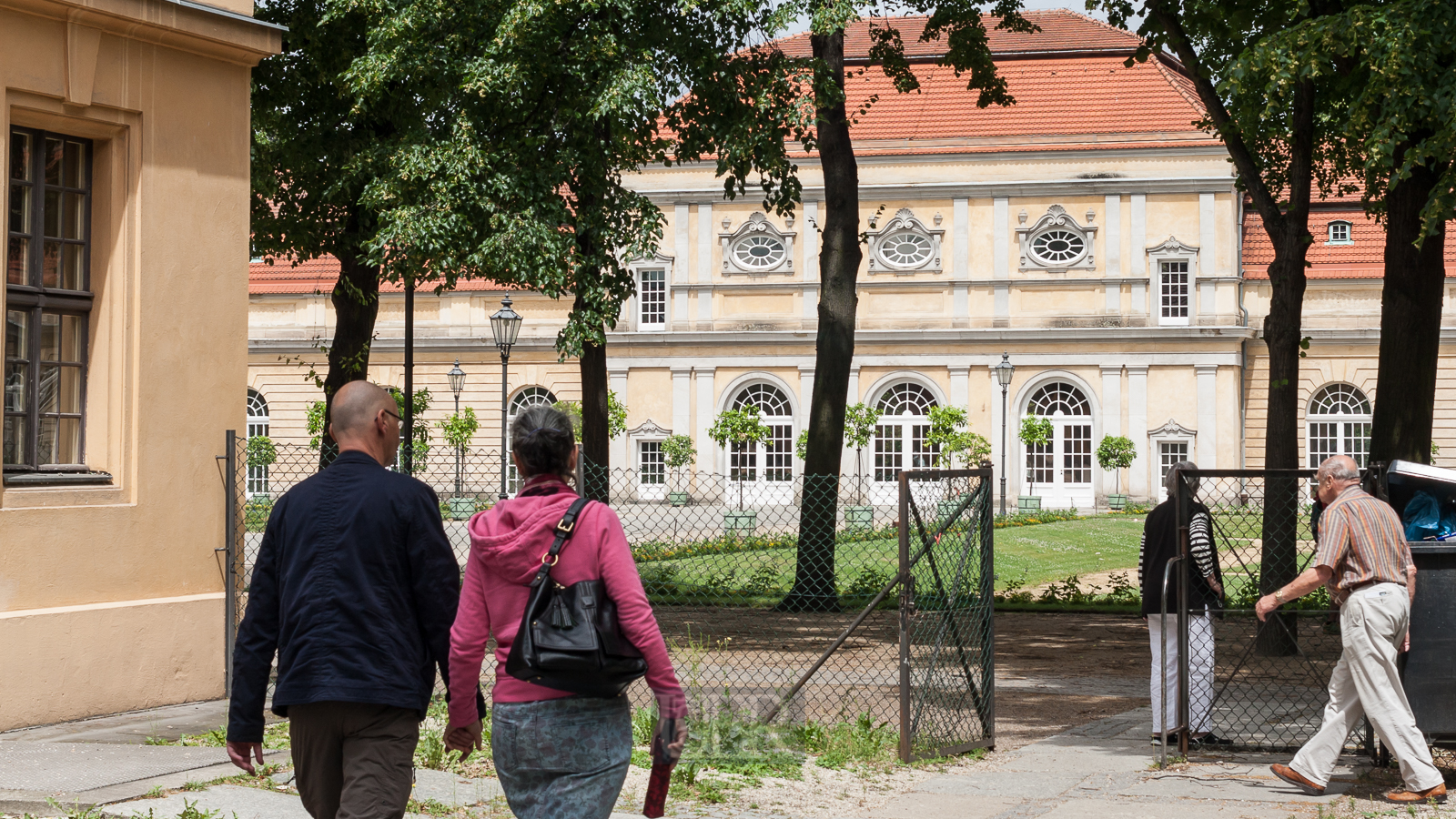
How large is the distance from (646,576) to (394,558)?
12099 millimetres

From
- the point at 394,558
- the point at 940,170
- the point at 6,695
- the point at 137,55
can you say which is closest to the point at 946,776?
the point at 394,558

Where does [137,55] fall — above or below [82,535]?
above

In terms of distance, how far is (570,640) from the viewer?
3.84 metres

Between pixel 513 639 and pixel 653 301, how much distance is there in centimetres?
4258

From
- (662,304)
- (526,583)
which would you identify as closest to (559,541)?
(526,583)

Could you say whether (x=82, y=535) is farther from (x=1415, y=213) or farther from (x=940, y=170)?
(x=940, y=170)

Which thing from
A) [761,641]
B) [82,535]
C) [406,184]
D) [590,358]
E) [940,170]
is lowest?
[761,641]

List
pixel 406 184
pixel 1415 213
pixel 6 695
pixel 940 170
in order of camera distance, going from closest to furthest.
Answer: pixel 6 695 < pixel 1415 213 < pixel 406 184 < pixel 940 170

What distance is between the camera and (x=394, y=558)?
4.19 meters

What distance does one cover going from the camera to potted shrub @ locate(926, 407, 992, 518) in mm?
41219

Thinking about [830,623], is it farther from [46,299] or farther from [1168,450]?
[1168,450]

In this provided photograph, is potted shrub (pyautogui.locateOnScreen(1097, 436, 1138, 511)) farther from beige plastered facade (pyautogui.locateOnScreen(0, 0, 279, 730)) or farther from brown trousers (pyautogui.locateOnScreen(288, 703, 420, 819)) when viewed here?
brown trousers (pyautogui.locateOnScreen(288, 703, 420, 819))

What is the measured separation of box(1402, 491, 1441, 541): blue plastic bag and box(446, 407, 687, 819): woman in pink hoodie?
538 centimetres

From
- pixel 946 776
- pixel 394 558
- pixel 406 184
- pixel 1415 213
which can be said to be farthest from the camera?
pixel 406 184
